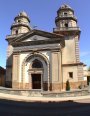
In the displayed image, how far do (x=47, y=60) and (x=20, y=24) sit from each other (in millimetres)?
11656

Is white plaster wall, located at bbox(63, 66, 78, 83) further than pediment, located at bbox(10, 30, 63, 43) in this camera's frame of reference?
No

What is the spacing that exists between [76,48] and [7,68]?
12.8m

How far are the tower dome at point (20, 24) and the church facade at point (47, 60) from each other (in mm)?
6449

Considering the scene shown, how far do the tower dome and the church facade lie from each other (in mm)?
6449

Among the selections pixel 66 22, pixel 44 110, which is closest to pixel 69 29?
pixel 66 22

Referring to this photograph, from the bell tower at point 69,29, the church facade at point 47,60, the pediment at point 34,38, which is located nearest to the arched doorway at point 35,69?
the church facade at point 47,60

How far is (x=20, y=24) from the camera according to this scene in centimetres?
3822

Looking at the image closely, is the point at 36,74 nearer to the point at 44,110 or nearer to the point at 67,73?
the point at 67,73

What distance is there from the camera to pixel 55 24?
36031 mm

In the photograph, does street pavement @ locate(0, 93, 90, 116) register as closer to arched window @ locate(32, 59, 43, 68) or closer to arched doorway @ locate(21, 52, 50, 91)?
arched doorway @ locate(21, 52, 50, 91)

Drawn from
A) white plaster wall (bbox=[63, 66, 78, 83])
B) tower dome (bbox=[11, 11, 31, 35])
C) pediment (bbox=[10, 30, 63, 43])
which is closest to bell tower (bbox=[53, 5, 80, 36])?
pediment (bbox=[10, 30, 63, 43])

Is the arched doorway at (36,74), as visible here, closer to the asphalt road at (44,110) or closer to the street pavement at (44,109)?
the street pavement at (44,109)

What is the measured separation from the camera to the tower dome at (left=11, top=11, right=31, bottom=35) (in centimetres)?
3825

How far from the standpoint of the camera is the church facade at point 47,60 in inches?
1160
